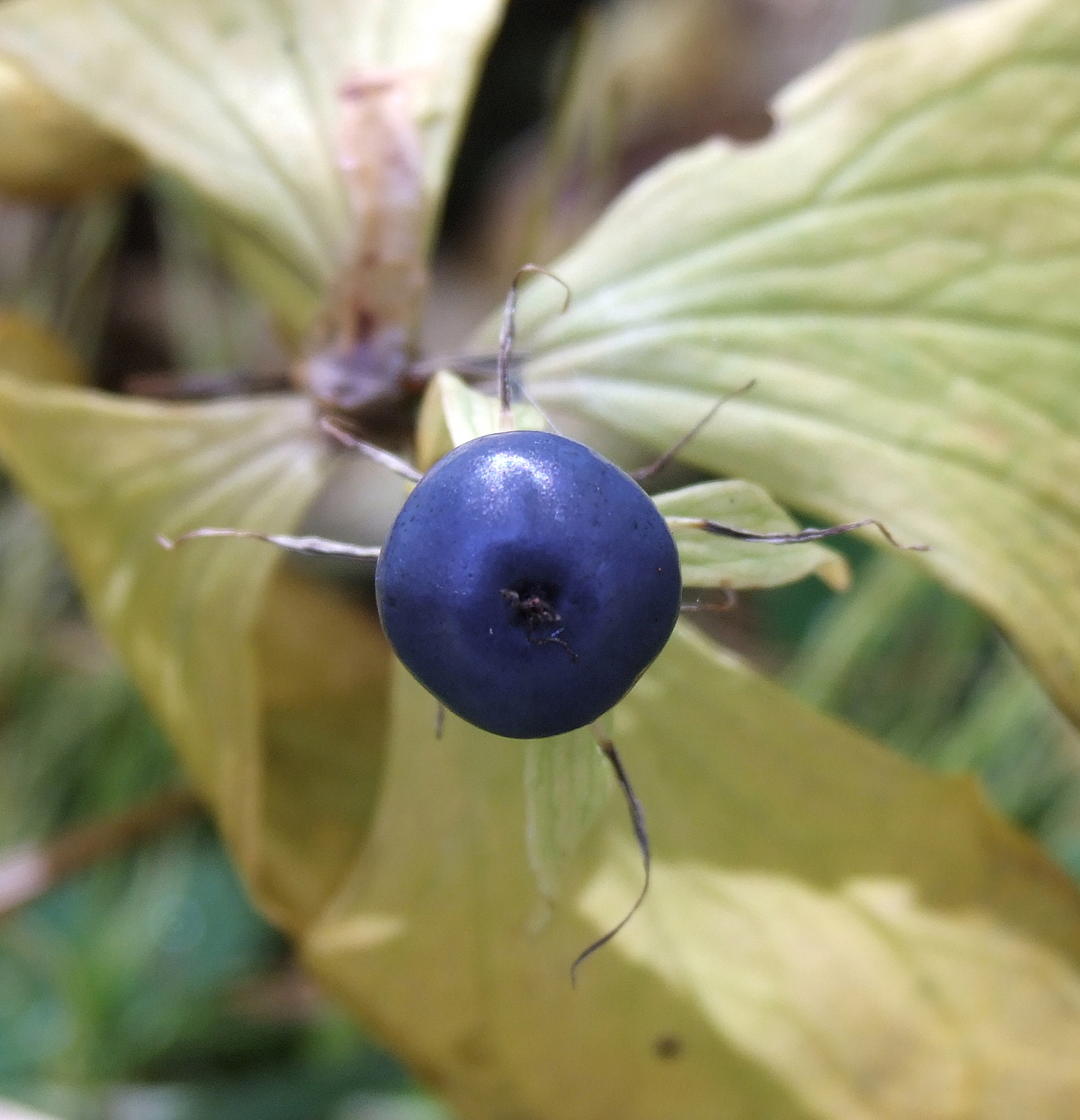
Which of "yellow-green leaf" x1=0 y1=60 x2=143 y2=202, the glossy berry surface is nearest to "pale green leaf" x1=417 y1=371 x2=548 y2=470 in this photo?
the glossy berry surface

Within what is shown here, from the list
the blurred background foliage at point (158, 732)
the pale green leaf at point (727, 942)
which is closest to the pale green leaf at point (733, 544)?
the pale green leaf at point (727, 942)

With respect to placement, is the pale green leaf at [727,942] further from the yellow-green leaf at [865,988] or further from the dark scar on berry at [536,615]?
the dark scar on berry at [536,615]

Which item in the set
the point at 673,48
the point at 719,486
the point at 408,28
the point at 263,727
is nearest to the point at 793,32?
the point at 673,48

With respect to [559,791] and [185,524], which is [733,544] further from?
[185,524]

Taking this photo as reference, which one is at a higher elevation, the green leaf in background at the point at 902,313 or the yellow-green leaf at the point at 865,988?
the green leaf in background at the point at 902,313

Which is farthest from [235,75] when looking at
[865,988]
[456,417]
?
[865,988]

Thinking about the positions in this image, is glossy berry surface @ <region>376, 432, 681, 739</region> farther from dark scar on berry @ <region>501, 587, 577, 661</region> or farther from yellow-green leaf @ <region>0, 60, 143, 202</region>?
yellow-green leaf @ <region>0, 60, 143, 202</region>
